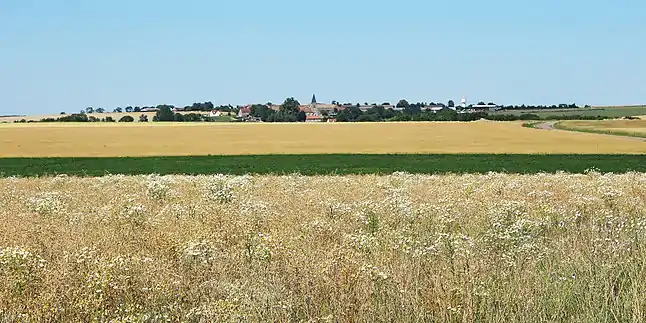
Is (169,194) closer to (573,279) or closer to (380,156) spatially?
(573,279)

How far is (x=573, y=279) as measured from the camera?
7.18 m

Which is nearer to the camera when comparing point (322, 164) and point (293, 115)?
point (322, 164)

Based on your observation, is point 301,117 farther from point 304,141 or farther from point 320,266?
point 320,266

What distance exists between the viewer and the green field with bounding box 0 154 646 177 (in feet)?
120

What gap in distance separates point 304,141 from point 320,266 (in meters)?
60.2

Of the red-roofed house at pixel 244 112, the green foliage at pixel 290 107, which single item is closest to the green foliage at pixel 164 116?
the red-roofed house at pixel 244 112

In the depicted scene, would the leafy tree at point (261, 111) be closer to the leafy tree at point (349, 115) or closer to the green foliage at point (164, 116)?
the leafy tree at point (349, 115)

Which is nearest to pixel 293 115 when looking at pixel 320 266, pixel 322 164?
pixel 322 164

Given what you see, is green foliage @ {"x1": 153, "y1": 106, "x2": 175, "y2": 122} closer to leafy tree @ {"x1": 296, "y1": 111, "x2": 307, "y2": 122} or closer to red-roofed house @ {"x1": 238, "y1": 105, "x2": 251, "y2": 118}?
red-roofed house @ {"x1": 238, "y1": 105, "x2": 251, "y2": 118}

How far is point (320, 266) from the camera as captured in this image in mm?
7730

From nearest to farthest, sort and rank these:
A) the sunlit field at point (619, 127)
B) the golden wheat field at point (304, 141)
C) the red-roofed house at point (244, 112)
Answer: the golden wheat field at point (304, 141)
the sunlit field at point (619, 127)
the red-roofed house at point (244, 112)

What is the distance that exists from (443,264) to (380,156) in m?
41.1

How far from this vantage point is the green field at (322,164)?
36625 millimetres

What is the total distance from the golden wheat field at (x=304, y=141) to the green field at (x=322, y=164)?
6.15m
